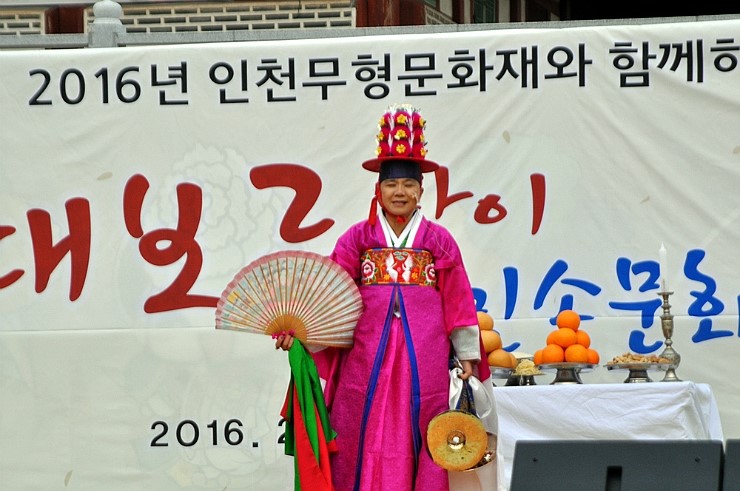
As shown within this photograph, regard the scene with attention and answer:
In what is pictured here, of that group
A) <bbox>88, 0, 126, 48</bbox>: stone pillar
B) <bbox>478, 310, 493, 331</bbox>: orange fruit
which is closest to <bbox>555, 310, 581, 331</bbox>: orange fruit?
<bbox>478, 310, 493, 331</bbox>: orange fruit

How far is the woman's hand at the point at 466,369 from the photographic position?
5055mm

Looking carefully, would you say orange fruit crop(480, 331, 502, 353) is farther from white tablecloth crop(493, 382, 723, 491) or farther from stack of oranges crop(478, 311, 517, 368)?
white tablecloth crop(493, 382, 723, 491)

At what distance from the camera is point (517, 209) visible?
6.81 metres

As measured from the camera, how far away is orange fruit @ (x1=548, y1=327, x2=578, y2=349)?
5.91 m

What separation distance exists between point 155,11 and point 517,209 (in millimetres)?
2435

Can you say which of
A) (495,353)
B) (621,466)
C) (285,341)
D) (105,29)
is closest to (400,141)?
(285,341)

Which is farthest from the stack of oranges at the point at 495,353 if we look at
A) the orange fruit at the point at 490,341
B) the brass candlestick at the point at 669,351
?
the brass candlestick at the point at 669,351

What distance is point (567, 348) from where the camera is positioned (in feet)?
19.3

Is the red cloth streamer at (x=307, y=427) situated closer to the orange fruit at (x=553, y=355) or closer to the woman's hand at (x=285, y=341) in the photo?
the woman's hand at (x=285, y=341)

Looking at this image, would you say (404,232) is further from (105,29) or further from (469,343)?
(105,29)

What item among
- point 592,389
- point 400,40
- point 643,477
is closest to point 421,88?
point 400,40

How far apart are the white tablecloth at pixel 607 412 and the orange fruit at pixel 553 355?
14 centimetres

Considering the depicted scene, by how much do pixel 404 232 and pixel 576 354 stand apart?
3.28ft

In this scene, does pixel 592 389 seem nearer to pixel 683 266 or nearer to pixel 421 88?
pixel 683 266
